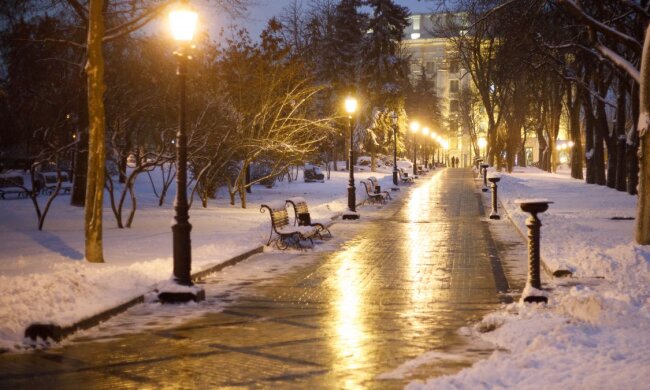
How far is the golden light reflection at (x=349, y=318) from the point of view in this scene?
721 cm

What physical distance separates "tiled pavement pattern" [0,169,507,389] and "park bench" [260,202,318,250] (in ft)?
7.85

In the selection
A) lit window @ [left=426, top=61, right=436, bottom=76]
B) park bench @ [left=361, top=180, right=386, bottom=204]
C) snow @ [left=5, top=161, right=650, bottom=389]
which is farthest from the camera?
lit window @ [left=426, top=61, right=436, bottom=76]

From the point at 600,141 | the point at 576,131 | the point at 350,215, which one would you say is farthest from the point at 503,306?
the point at 576,131

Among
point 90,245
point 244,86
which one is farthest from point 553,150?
point 90,245

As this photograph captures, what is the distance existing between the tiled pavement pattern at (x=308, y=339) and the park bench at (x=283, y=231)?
2392mm

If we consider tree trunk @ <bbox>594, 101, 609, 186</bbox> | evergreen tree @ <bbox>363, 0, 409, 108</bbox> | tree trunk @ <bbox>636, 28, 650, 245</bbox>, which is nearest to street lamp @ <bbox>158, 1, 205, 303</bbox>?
tree trunk @ <bbox>636, 28, 650, 245</bbox>

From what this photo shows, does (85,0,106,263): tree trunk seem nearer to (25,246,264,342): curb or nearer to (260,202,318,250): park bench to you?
(25,246,264,342): curb

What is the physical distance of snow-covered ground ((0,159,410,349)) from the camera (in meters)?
8.73

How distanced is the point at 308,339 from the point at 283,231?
8588 mm

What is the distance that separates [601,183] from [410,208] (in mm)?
16507

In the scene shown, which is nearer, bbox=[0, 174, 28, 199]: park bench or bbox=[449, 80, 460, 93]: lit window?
bbox=[0, 174, 28, 199]: park bench

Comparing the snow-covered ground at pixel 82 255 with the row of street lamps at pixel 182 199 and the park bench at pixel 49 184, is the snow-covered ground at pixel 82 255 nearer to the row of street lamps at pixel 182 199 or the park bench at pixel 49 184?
the row of street lamps at pixel 182 199

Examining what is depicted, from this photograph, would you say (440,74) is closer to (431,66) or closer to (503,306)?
(431,66)

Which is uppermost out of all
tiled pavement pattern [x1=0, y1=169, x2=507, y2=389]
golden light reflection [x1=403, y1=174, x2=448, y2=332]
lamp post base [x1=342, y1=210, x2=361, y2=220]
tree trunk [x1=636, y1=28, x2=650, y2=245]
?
tree trunk [x1=636, y1=28, x2=650, y2=245]
